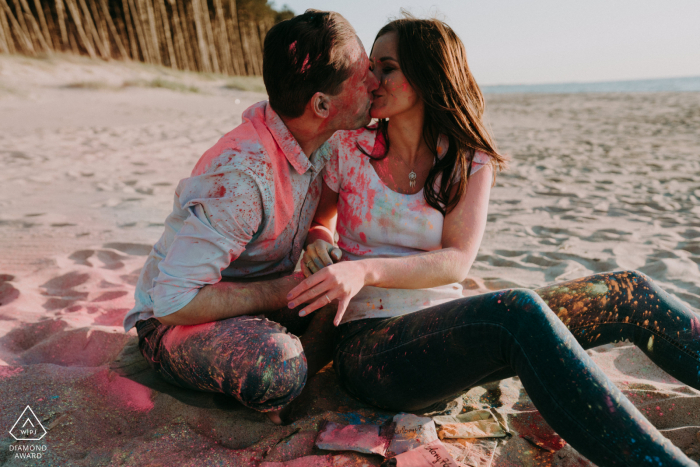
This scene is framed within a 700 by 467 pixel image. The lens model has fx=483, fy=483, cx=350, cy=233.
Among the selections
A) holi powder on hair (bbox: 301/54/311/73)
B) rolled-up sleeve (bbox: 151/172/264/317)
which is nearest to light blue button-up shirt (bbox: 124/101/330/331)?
rolled-up sleeve (bbox: 151/172/264/317)

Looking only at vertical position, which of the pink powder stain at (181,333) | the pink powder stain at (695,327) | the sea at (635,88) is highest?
the pink powder stain at (181,333)

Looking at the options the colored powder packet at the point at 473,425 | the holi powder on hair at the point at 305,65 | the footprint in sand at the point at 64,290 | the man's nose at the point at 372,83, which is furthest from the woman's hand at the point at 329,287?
the footprint in sand at the point at 64,290

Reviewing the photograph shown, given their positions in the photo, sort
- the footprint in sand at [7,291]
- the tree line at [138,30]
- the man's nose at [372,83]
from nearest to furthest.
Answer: the man's nose at [372,83]
the footprint in sand at [7,291]
the tree line at [138,30]

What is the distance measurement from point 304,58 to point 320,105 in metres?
0.20

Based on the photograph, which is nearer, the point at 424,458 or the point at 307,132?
the point at 424,458

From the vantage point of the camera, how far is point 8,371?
2.04 meters

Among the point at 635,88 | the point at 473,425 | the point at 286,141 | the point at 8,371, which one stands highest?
the point at 286,141

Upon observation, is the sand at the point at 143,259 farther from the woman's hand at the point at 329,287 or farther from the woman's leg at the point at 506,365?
the woman's hand at the point at 329,287

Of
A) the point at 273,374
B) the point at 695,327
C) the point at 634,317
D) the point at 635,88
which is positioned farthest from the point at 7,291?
the point at 635,88

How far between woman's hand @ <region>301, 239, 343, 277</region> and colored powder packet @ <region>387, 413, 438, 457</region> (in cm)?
65

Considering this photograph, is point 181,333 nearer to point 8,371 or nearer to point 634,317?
point 8,371

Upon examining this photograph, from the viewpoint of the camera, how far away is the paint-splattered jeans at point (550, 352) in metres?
1.39

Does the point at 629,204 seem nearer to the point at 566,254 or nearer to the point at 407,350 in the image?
the point at 566,254

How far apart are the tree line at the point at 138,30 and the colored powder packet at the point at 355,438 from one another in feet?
49.8
